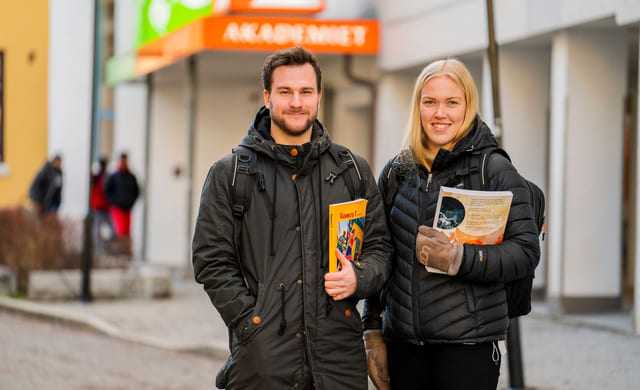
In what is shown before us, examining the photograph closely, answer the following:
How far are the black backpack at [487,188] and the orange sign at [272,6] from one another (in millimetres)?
10985

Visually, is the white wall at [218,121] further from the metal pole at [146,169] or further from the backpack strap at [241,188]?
the backpack strap at [241,188]

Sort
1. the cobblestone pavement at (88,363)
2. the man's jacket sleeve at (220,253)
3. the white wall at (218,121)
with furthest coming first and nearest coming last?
the white wall at (218,121) → the cobblestone pavement at (88,363) → the man's jacket sleeve at (220,253)

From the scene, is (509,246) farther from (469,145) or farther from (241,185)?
(241,185)

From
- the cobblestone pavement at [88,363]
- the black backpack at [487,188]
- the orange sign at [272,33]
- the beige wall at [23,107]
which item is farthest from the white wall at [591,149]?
the beige wall at [23,107]

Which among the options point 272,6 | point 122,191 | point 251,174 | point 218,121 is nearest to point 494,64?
point 251,174

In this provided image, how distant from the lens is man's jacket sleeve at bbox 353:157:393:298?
4039 mm

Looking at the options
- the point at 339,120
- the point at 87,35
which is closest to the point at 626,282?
the point at 339,120

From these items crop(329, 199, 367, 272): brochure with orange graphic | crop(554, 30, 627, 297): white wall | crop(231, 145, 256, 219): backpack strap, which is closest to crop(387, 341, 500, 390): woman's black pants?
crop(329, 199, 367, 272): brochure with orange graphic

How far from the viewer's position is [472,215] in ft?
13.1

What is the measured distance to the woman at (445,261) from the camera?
3.98m

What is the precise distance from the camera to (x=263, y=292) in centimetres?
396

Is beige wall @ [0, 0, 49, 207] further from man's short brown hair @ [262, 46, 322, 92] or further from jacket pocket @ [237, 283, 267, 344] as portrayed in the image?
jacket pocket @ [237, 283, 267, 344]

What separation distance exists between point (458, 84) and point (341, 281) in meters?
0.89

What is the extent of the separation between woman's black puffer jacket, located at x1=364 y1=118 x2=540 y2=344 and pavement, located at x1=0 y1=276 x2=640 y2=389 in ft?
12.6
